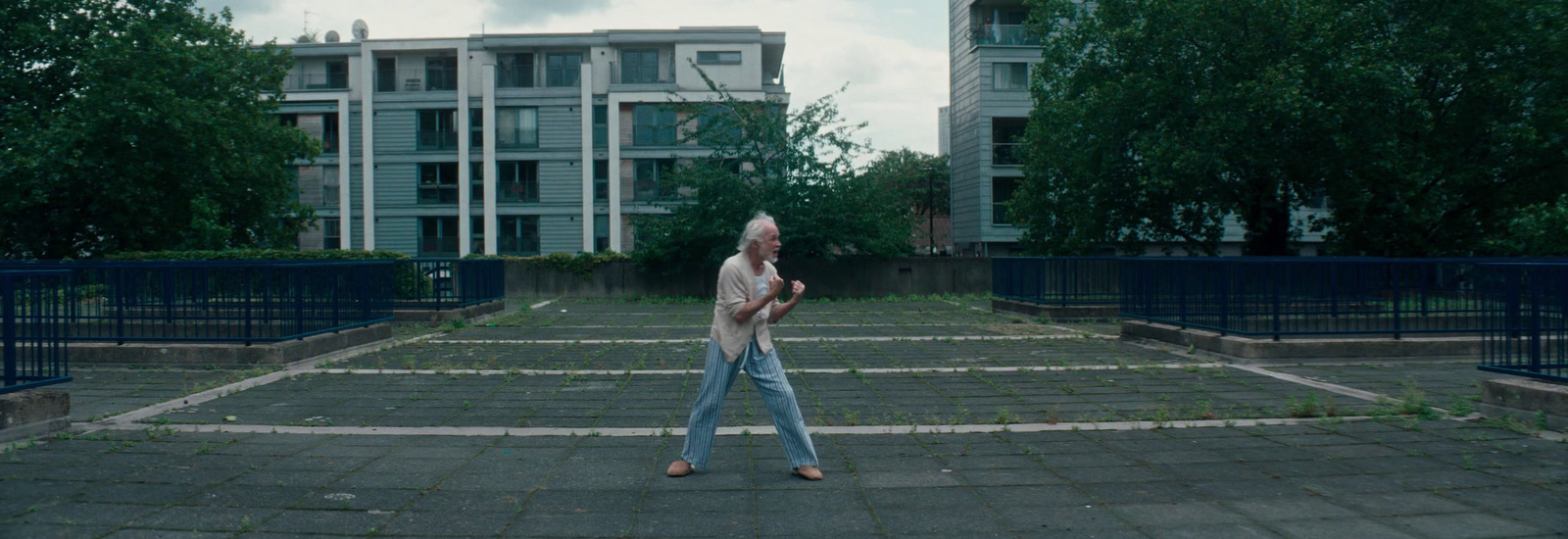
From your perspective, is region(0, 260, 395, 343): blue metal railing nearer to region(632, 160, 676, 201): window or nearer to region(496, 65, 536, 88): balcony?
region(632, 160, 676, 201): window

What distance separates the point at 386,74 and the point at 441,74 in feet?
8.18

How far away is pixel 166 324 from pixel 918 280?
895 inches

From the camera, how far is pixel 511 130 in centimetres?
4122

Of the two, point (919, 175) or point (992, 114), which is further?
point (919, 175)

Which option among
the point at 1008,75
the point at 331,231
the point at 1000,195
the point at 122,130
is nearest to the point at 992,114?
the point at 1008,75

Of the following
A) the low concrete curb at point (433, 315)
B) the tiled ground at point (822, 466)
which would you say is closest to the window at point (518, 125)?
the low concrete curb at point (433, 315)

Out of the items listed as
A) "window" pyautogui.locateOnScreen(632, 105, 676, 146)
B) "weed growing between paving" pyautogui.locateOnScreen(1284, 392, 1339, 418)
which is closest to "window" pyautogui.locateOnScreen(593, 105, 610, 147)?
"window" pyautogui.locateOnScreen(632, 105, 676, 146)

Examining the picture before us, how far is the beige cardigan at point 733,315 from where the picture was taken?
5.18 meters

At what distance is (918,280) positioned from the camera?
1207 inches

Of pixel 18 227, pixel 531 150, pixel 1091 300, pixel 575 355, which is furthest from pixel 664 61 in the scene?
pixel 575 355

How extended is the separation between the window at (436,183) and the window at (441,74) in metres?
3.61

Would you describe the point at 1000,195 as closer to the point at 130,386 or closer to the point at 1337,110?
the point at 1337,110

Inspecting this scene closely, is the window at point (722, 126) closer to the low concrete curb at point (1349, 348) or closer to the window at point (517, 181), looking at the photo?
the window at point (517, 181)

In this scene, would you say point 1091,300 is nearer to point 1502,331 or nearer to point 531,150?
point 1502,331
